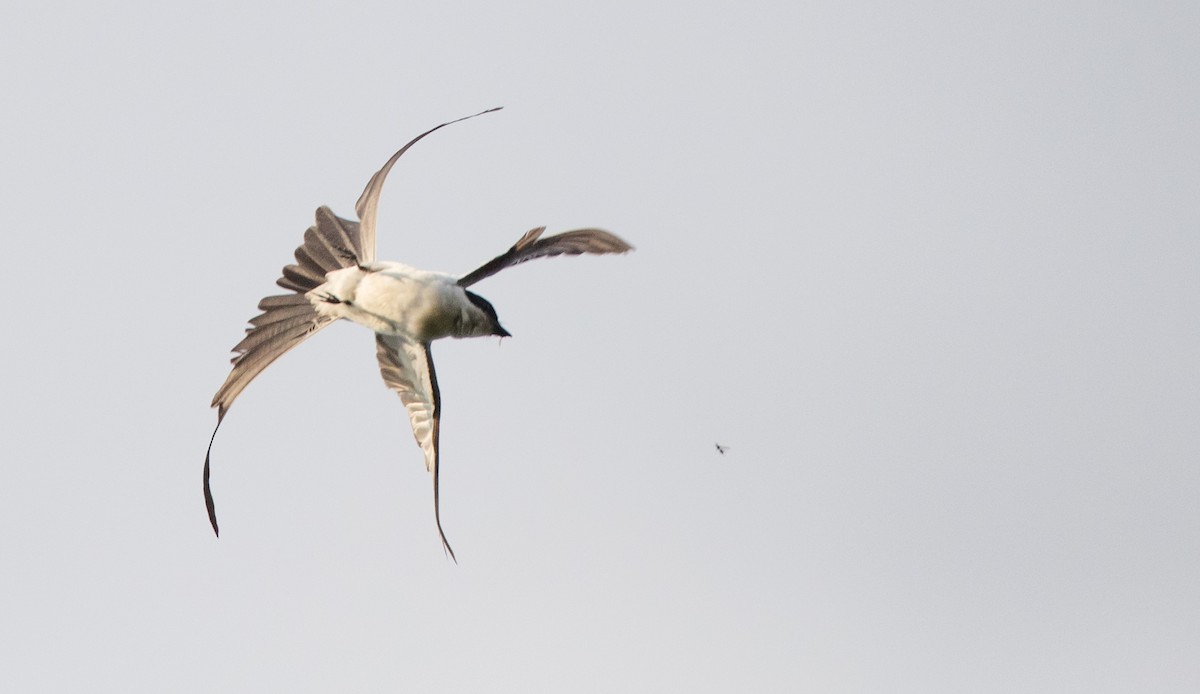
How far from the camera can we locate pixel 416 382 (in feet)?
51.4

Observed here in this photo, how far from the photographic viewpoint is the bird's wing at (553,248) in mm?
14062

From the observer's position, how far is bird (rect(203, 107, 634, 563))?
14273mm

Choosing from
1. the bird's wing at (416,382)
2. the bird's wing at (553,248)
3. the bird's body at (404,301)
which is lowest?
the bird's wing at (416,382)

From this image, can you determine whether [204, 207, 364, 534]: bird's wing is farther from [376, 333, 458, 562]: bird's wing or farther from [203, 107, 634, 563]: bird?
[376, 333, 458, 562]: bird's wing

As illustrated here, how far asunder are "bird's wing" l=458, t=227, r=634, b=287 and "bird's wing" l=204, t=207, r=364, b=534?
1401mm

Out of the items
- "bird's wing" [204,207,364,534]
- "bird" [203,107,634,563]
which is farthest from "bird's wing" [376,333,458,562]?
"bird's wing" [204,207,364,534]

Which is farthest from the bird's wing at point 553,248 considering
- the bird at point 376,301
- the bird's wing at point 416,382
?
the bird's wing at point 416,382

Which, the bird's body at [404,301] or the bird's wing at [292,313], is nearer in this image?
the bird's body at [404,301]

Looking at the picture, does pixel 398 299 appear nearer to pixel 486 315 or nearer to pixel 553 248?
pixel 486 315

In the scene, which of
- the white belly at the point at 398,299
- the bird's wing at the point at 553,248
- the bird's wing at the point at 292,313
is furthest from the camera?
the bird's wing at the point at 292,313

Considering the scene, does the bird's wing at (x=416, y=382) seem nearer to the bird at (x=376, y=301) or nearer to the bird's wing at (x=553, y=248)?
the bird at (x=376, y=301)

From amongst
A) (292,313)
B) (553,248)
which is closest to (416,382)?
(292,313)

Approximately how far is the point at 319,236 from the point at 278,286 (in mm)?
599

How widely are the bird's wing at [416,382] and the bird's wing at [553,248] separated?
1.07 metres
